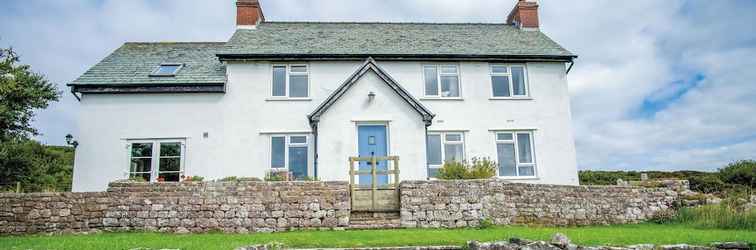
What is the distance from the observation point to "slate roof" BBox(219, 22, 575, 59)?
776 inches

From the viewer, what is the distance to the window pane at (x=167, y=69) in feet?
61.9

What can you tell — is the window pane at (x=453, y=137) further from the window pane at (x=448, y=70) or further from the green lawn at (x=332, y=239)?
the green lawn at (x=332, y=239)

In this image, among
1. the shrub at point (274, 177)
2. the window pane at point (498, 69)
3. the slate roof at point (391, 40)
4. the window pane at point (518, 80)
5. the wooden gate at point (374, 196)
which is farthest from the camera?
the window pane at point (498, 69)

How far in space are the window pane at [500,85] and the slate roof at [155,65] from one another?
1047 centimetres

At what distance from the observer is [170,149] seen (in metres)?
18.0

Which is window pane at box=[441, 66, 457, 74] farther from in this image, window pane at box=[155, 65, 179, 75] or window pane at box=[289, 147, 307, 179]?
window pane at box=[155, 65, 179, 75]

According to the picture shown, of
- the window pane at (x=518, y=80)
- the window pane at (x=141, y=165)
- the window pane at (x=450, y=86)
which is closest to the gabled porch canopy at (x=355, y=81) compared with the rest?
the window pane at (x=450, y=86)

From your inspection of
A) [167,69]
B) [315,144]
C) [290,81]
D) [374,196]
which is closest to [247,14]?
[167,69]

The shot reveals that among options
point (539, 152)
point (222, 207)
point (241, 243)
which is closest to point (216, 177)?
point (222, 207)

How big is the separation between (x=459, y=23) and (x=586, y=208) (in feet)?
38.5

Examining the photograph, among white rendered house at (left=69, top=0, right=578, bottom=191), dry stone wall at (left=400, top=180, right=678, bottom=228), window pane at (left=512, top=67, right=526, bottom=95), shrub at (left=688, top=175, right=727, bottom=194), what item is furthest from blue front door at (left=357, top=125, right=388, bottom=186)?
shrub at (left=688, top=175, right=727, bottom=194)

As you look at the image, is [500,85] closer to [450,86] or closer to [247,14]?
[450,86]

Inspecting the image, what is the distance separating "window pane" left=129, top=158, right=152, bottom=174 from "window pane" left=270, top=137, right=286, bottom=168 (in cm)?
431

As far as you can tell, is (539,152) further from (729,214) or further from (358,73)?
(358,73)
